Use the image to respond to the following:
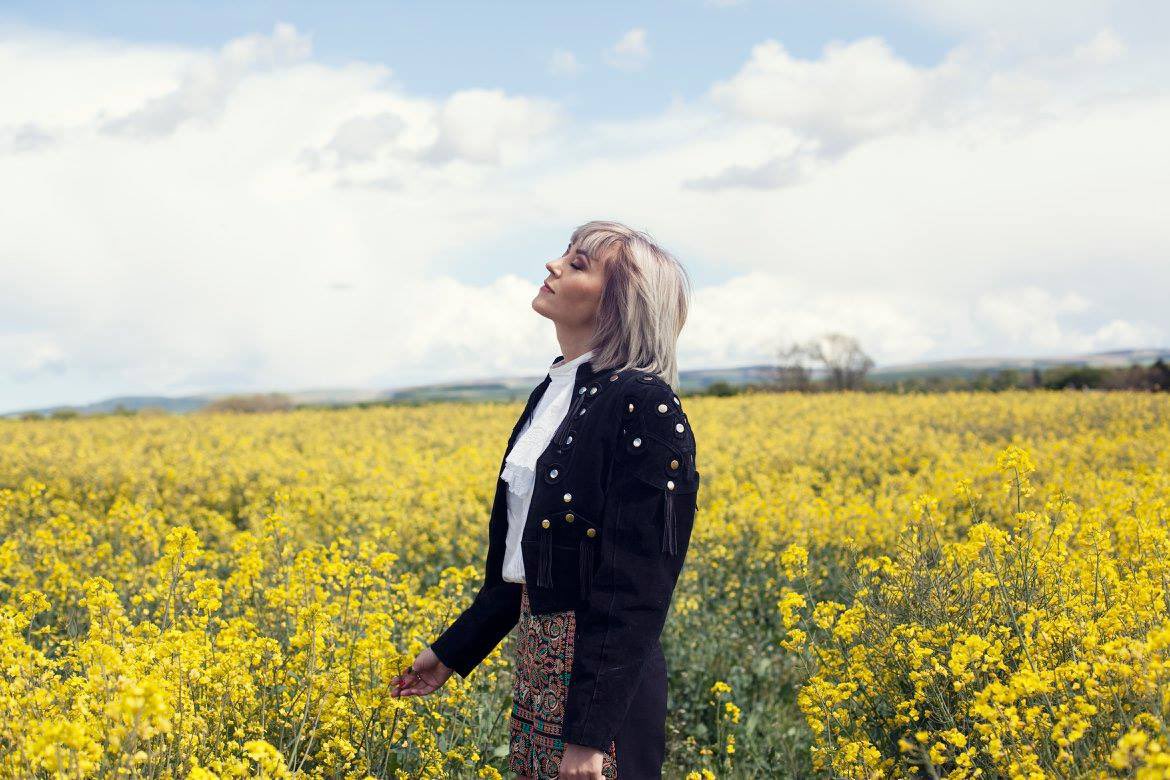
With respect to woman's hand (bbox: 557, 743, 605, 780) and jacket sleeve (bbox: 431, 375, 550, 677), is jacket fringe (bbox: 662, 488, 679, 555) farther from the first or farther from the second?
jacket sleeve (bbox: 431, 375, 550, 677)

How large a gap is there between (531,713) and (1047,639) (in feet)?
5.63

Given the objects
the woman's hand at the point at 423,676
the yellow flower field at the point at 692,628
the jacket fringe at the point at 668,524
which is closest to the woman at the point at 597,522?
the jacket fringe at the point at 668,524

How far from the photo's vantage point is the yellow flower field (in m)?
2.60

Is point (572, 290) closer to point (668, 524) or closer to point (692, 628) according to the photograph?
point (668, 524)

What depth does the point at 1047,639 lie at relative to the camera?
298cm

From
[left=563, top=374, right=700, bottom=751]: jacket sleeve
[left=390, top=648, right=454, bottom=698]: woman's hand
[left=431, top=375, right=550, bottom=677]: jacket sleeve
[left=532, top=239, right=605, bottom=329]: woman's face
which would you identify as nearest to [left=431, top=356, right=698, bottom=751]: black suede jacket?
[left=563, top=374, right=700, bottom=751]: jacket sleeve

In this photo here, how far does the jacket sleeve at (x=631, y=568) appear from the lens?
6.93 feet

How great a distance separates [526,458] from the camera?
243cm

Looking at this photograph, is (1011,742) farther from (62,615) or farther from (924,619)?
(62,615)

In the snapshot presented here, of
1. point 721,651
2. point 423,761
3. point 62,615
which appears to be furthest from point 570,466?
point 62,615

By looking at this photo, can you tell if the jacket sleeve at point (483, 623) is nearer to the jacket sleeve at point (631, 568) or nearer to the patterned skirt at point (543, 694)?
the patterned skirt at point (543, 694)

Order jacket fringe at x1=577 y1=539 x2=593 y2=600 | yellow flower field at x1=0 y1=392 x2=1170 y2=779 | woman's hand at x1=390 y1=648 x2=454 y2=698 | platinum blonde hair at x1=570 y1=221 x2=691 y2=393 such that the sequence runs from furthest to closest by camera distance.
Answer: woman's hand at x1=390 y1=648 x2=454 y2=698 → yellow flower field at x1=0 y1=392 x2=1170 y2=779 → platinum blonde hair at x1=570 y1=221 x2=691 y2=393 → jacket fringe at x1=577 y1=539 x2=593 y2=600

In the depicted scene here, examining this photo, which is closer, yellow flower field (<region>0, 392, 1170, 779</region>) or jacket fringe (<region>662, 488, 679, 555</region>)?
jacket fringe (<region>662, 488, 679, 555</region>)

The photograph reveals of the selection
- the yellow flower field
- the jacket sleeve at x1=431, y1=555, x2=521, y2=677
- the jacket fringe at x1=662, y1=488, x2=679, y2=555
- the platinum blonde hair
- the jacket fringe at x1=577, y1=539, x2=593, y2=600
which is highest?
the platinum blonde hair
